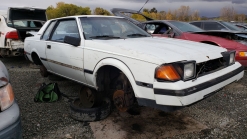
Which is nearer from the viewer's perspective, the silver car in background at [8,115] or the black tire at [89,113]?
the silver car in background at [8,115]

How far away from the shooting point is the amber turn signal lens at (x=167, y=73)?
6.71ft

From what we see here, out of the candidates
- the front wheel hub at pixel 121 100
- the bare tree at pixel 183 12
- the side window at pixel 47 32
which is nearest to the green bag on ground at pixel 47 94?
the side window at pixel 47 32

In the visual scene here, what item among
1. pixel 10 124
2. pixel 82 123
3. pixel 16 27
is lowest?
pixel 82 123

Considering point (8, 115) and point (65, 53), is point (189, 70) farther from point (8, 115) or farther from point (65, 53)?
point (65, 53)

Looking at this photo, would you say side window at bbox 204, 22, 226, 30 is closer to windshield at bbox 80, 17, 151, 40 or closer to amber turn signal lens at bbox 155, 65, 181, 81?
windshield at bbox 80, 17, 151, 40

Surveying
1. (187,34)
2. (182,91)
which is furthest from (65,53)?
(187,34)

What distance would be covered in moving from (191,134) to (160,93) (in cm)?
81

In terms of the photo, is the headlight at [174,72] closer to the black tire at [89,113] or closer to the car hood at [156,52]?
the car hood at [156,52]

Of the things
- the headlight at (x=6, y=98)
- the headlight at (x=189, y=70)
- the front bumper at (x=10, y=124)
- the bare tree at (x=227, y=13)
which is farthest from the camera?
→ the bare tree at (x=227, y=13)

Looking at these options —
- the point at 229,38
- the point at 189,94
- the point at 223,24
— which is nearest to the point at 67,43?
the point at 189,94

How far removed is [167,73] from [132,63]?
418 millimetres

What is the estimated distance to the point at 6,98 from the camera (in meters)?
1.65

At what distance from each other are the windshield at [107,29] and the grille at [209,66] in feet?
4.16

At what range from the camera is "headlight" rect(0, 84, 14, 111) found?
161cm
